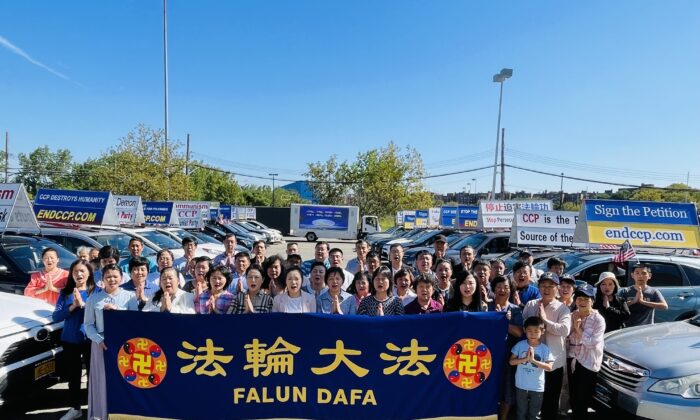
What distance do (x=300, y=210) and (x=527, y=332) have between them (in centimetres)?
3004

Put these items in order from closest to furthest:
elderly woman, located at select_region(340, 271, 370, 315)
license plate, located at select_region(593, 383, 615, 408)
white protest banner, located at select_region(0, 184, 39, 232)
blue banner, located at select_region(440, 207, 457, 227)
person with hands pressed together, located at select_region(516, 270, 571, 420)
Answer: person with hands pressed together, located at select_region(516, 270, 571, 420), license plate, located at select_region(593, 383, 615, 408), elderly woman, located at select_region(340, 271, 370, 315), white protest banner, located at select_region(0, 184, 39, 232), blue banner, located at select_region(440, 207, 457, 227)

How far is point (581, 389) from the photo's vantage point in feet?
11.7

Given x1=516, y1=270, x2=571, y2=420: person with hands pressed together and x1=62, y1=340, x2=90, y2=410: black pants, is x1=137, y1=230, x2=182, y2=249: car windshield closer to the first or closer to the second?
x1=62, y1=340, x2=90, y2=410: black pants

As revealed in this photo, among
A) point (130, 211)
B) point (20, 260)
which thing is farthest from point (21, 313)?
point (130, 211)

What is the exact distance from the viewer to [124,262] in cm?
747

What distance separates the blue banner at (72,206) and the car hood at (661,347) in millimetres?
11368

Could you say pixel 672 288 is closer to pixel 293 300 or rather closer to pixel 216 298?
pixel 293 300

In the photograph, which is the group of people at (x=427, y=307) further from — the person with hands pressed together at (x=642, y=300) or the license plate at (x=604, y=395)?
the person with hands pressed together at (x=642, y=300)

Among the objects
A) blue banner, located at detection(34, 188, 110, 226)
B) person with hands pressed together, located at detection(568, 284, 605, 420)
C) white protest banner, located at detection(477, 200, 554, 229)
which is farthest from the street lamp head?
person with hands pressed together, located at detection(568, 284, 605, 420)

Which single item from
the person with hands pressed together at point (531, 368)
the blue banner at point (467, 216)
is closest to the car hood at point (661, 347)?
the person with hands pressed together at point (531, 368)

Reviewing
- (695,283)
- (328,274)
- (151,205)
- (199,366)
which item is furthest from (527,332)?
(151,205)

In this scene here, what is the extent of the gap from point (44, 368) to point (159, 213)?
14.3 m

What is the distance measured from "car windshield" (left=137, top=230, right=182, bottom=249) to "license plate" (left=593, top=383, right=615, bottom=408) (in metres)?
8.80

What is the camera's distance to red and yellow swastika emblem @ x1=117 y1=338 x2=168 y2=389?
3342 mm
